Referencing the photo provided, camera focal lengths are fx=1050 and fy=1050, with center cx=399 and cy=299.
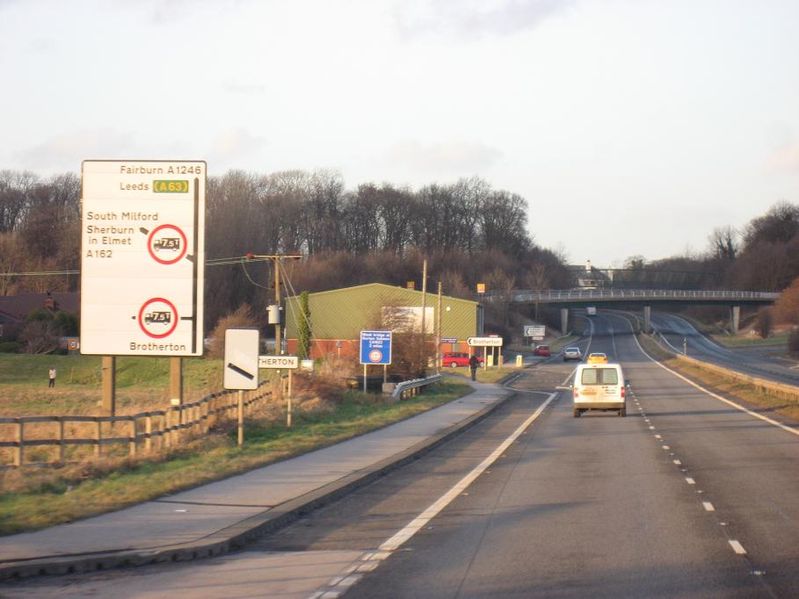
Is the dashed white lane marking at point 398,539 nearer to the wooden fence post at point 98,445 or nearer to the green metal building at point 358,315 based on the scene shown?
the wooden fence post at point 98,445

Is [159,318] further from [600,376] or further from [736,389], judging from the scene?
[736,389]

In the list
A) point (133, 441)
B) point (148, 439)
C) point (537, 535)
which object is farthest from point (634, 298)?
point (537, 535)

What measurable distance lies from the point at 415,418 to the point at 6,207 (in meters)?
90.7

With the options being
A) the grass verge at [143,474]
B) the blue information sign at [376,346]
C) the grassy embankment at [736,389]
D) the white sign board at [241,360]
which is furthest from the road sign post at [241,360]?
the blue information sign at [376,346]

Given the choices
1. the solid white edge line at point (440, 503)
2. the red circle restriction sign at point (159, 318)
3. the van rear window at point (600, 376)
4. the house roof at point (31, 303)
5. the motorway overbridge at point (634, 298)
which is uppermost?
the motorway overbridge at point (634, 298)

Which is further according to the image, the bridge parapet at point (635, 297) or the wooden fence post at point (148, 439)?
the bridge parapet at point (635, 297)

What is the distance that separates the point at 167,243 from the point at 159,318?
1.60 meters

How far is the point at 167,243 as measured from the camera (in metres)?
22.3

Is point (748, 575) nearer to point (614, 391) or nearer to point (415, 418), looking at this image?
point (415, 418)

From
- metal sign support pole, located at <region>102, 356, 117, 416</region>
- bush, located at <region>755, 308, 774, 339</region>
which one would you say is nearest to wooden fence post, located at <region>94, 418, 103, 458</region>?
metal sign support pole, located at <region>102, 356, 117, 416</region>

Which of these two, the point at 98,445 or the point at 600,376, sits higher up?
the point at 600,376

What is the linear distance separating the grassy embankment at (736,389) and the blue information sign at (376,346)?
13757mm

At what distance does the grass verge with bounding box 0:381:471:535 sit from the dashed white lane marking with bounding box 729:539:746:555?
721 centimetres

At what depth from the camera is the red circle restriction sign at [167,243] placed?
877 inches
